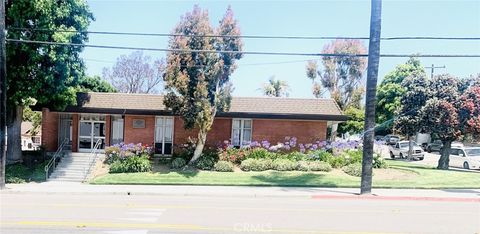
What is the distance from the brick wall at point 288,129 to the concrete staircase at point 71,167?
9.96m

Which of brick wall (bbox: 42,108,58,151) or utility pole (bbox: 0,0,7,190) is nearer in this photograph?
utility pole (bbox: 0,0,7,190)

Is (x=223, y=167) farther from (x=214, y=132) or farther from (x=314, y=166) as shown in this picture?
(x=314, y=166)

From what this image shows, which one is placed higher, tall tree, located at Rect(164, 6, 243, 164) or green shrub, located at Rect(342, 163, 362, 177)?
tall tree, located at Rect(164, 6, 243, 164)

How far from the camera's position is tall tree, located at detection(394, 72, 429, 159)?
2773 centimetres

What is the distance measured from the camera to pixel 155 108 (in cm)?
2662

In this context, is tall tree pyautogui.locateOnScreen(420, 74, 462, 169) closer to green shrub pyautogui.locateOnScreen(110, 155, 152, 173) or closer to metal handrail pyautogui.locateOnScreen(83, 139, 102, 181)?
green shrub pyautogui.locateOnScreen(110, 155, 152, 173)

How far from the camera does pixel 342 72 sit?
51500 millimetres

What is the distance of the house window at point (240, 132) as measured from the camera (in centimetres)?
2698

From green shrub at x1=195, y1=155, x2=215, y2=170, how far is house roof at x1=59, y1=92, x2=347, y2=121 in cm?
333

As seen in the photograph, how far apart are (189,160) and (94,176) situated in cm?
502

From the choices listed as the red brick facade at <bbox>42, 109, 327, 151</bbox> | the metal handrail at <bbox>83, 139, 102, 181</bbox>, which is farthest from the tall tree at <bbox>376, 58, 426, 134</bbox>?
the metal handrail at <bbox>83, 139, 102, 181</bbox>

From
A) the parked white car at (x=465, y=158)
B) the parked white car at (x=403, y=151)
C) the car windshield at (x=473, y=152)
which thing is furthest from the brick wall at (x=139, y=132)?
the parked white car at (x=403, y=151)

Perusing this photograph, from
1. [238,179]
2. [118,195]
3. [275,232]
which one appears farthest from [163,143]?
[275,232]

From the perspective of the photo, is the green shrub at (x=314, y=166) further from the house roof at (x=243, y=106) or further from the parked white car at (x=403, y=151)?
the parked white car at (x=403, y=151)
